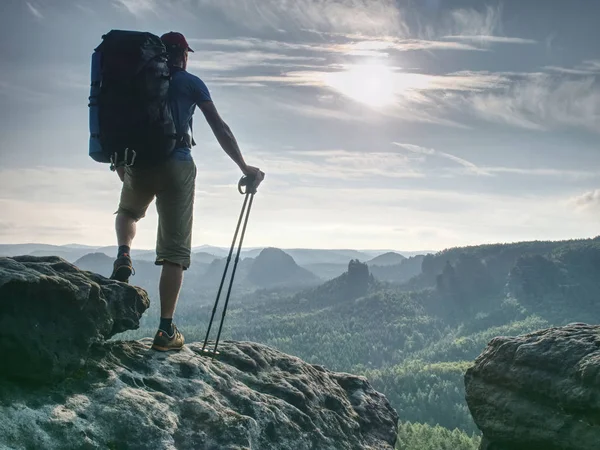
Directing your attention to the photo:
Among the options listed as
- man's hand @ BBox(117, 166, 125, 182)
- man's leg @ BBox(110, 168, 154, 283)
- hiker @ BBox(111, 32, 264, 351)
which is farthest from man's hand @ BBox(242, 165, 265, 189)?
man's hand @ BBox(117, 166, 125, 182)

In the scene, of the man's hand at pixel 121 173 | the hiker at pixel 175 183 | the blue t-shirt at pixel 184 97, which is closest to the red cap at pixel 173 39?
the hiker at pixel 175 183

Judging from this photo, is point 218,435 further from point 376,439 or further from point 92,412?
point 376,439

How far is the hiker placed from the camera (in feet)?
26.4

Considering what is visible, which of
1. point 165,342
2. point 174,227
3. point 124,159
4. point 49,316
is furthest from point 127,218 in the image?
point 49,316

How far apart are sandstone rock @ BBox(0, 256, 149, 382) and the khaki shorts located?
3.62 ft

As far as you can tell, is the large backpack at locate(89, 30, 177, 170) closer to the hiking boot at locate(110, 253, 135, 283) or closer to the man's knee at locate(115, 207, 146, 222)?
the man's knee at locate(115, 207, 146, 222)

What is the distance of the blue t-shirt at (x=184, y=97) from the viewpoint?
7977 mm

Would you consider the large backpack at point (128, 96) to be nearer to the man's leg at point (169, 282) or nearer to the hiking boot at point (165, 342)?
the man's leg at point (169, 282)

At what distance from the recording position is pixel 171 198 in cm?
827

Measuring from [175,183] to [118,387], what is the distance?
311cm

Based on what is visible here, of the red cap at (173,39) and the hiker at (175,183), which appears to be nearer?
the hiker at (175,183)

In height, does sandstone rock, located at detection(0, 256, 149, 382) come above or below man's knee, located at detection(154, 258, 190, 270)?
below

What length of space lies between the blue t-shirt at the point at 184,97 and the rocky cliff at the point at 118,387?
2624mm

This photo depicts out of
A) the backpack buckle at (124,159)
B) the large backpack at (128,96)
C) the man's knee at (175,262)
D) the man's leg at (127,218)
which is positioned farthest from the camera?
the man's leg at (127,218)
